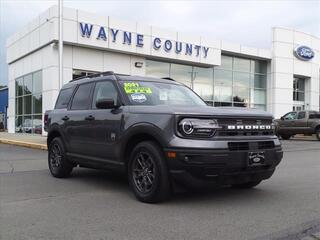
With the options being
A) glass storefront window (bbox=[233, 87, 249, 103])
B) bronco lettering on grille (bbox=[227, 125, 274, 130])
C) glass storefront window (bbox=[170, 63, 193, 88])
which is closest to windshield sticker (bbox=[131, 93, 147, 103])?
bronco lettering on grille (bbox=[227, 125, 274, 130])

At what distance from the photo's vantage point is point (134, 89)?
7258 mm

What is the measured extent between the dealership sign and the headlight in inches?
740

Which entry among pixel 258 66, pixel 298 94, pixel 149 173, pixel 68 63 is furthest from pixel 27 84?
pixel 149 173

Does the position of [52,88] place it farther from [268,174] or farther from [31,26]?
[268,174]

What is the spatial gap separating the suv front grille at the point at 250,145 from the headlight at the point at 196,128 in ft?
1.05

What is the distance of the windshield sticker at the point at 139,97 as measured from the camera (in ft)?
23.1

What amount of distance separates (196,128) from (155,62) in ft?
75.3

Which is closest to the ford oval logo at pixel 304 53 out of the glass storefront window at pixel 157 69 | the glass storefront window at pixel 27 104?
the glass storefront window at pixel 157 69

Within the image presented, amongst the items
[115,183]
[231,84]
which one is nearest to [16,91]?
[231,84]

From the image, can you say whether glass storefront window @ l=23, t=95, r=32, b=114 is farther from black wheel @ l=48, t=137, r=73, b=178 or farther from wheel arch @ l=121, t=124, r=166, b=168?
wheel arch @ l=121, t=124, r=166, b=168

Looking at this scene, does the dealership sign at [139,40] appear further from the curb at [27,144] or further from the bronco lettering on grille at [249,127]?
the bronco lettering on grille at [249,127]

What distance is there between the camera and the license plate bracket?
6.12 m

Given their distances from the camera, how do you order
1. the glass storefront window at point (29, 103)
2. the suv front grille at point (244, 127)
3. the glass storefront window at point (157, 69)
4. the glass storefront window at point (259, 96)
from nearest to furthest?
1. the suv front grille at point (244, 127)
2. the glass storefront window at point (29, 103)
3. the glass storefront window at point (157, 69)
4. the glass storefront window at point (259, 96)

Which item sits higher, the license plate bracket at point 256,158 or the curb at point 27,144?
the license plate bracket at point 256,158
